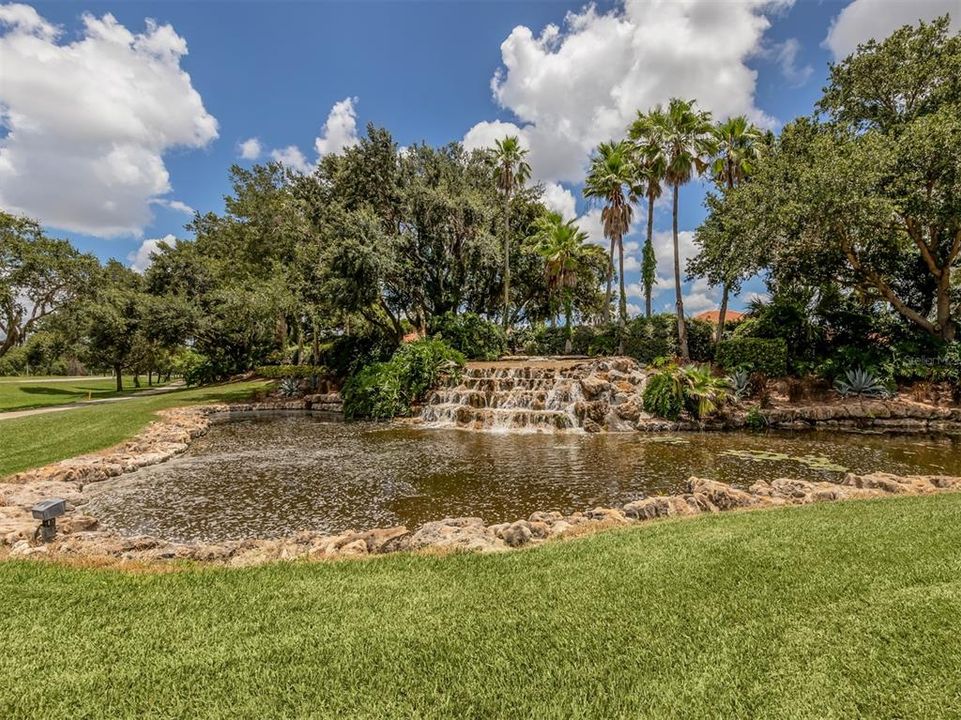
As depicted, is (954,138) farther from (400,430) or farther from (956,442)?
(400,430)

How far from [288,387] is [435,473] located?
18032 mm

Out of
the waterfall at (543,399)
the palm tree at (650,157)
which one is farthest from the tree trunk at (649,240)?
the waterfall at (543,399)

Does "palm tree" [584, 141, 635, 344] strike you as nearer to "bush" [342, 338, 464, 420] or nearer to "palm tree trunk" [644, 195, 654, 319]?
"palm tree trunk" [644, 195, 654, 319]

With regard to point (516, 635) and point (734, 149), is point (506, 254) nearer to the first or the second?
point (734, 149)

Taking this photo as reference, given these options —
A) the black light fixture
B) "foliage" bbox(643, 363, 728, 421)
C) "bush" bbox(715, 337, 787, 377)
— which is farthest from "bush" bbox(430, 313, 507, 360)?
the black light fixture

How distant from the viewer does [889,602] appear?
3.22 meters

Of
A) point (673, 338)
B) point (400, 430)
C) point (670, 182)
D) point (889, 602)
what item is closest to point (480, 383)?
point (400, 430)

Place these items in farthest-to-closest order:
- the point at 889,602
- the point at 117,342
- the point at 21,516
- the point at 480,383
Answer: the point at 117,342
the point at 480,383
the point at 21,516
the point at 889,602

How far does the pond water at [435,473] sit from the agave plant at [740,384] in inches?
110

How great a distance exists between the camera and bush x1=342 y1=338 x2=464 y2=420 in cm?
1931

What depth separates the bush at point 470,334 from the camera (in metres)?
26.8

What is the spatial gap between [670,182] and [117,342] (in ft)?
107

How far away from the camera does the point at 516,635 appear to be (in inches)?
122

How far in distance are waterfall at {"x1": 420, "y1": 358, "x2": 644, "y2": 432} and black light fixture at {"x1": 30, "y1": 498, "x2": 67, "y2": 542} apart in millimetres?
12064
